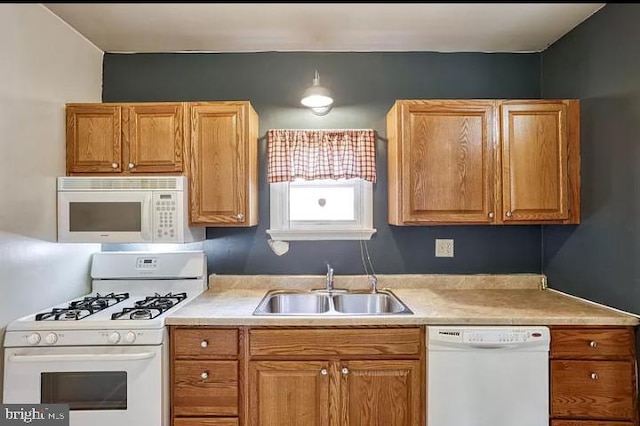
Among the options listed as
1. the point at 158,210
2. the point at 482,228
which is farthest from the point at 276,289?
the point at 482,228

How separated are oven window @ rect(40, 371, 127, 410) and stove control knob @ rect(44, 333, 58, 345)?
0.15m

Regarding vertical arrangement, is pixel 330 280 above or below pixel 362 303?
above

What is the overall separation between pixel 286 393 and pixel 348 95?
1.75 metres

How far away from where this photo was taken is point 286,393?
204 centimetres

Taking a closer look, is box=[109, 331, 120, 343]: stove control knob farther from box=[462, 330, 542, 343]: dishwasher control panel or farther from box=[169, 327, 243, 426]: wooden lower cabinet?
box=[462, 330, 542, 343]: dishwasher control panel

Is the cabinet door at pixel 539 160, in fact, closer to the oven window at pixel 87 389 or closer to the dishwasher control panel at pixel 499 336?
the dishwasher control panel at pixel 499 336

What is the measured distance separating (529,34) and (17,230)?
2.82 meters

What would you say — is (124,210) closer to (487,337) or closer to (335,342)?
(335,342)

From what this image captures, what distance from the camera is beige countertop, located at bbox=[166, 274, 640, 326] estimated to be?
6.63 ft

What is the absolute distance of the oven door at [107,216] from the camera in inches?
90.3

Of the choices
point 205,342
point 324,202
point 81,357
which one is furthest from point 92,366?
point 324,202

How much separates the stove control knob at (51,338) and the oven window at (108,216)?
0.58m

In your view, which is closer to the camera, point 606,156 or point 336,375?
point 336,375

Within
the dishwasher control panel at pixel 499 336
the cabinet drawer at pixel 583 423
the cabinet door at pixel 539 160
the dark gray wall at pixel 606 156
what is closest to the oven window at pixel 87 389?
the dishwasher control panel at pixel 499 336
